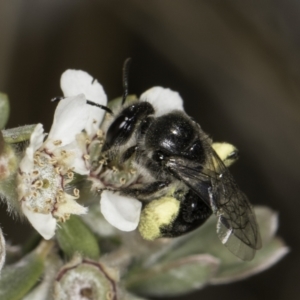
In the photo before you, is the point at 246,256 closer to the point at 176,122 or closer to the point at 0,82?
the point at 176,122

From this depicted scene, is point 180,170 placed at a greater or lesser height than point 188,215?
greater

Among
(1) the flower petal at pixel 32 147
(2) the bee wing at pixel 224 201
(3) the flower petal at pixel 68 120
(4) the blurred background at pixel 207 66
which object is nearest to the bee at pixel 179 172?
(2) the bee wing at pixel 224 201

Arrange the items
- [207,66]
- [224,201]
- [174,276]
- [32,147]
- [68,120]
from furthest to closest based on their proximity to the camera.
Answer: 1. [207,66]
2. [174,276]
3. [224,201]
4. [68,120]
5. [32,147]

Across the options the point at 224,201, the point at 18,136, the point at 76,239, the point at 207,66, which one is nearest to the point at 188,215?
the point at 224,201

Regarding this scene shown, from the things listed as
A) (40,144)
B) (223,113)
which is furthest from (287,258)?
(40,144)

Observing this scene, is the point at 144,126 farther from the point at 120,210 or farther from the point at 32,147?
the point at 32,147

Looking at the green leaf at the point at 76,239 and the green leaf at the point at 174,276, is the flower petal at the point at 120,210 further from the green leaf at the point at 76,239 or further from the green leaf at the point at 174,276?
the green leaf at the point at 174,276
